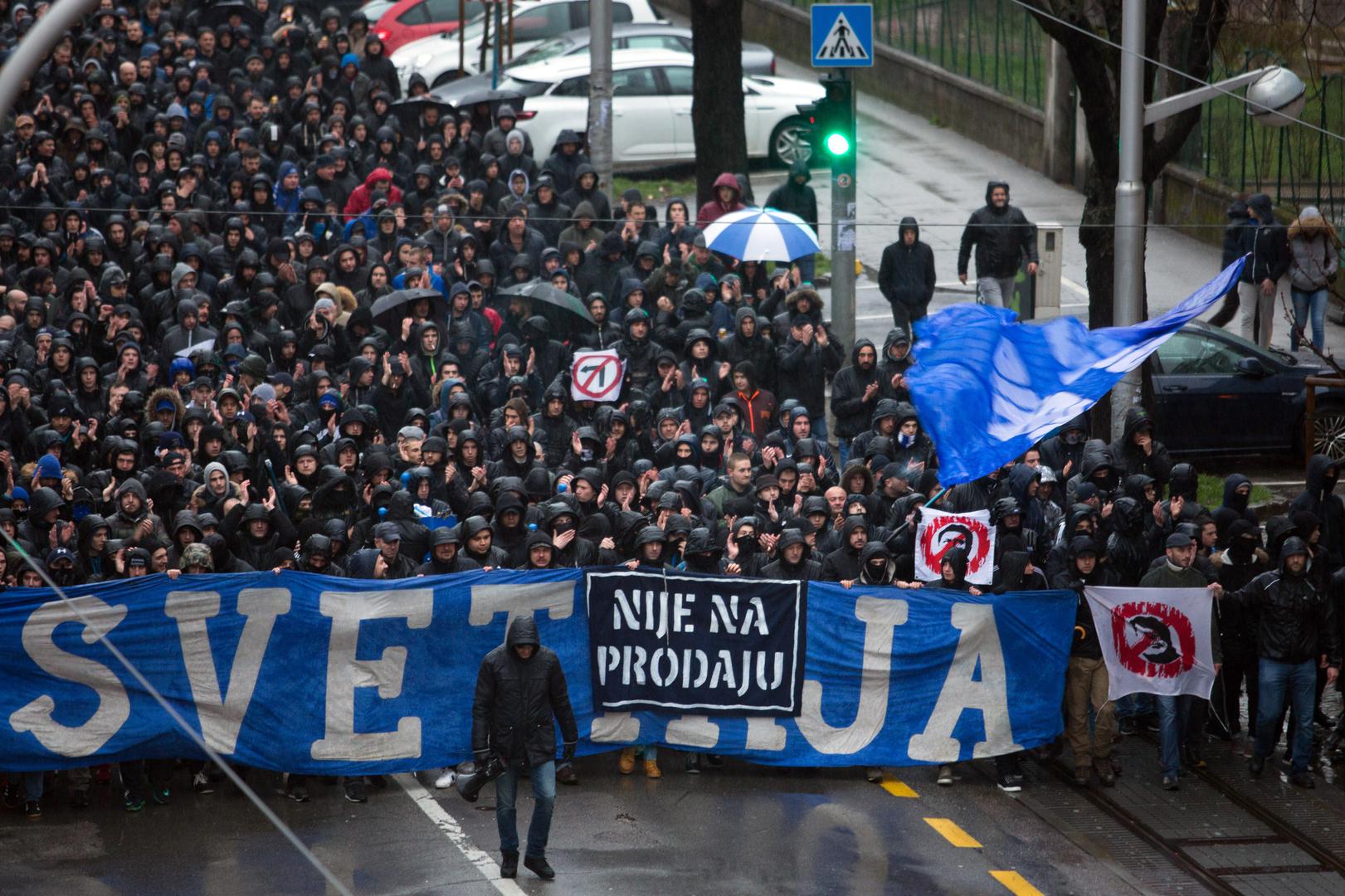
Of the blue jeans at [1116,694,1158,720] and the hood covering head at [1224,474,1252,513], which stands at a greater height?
the hood covering head at [1224,474,1252,513]

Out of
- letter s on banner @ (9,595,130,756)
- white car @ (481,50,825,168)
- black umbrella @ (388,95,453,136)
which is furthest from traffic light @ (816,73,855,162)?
letter s on banner @ (9,595,130,756)

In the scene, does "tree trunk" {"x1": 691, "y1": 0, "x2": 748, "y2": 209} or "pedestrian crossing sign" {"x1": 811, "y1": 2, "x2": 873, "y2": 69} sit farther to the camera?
"tree trunk" {"x1": 691, "y1": 0, "x2": 748, "y2": 209}

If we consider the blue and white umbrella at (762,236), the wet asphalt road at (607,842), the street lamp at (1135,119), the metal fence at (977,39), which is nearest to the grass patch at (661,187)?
the metal fence at (977,39)

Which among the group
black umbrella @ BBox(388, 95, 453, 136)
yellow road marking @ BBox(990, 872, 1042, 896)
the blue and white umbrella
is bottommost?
yellow road marking @ BBox(990, 872, 1042, 896)

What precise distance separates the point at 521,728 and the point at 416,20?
2215cm

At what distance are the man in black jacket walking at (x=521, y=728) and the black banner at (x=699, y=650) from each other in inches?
56.5

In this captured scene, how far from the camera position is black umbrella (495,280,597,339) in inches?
678

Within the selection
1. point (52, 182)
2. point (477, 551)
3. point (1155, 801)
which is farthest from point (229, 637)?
point (52, 182)

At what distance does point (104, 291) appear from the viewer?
17.6 m

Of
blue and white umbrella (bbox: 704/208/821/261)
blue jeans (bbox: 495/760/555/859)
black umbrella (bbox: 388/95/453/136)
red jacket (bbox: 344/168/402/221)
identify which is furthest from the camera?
black umbrella (bbox: 388/95/453/136)

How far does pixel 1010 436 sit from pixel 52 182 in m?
11.7

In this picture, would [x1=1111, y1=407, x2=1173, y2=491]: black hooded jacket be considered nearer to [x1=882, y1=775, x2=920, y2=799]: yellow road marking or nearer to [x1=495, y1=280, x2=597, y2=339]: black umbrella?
[x1=882, y1=775, x2=920, y2=799]: yellow road marking

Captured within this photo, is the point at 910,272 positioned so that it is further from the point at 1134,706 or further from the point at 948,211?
the point at 948,211

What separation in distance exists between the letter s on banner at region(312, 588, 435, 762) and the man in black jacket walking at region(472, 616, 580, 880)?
1426 millimetres
